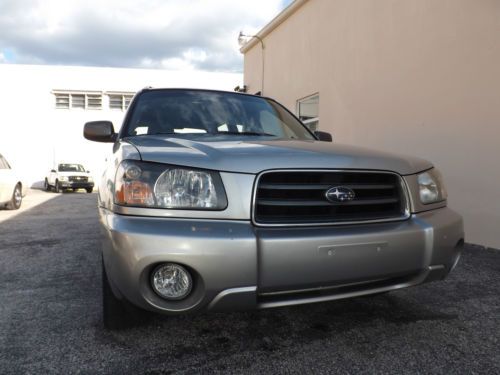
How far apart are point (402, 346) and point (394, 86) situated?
4576 mm

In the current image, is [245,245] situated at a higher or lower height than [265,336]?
higher

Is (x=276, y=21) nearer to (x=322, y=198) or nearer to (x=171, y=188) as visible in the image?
(x=322, y=198)

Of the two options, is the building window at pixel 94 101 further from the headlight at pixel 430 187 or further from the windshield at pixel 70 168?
the headlight at pixel 430 187

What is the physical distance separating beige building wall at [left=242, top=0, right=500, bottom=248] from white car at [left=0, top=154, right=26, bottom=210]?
278 inches

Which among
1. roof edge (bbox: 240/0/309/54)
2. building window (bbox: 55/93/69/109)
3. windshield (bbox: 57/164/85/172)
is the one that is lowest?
windshield (bbox: 57/164/85/172)

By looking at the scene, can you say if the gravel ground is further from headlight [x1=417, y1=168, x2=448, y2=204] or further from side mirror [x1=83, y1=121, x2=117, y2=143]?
side mirror [x1=83, y1=121, x2=117, y2=143]

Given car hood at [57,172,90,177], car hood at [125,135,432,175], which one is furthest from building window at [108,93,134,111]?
car hood at [125,135,432,175]

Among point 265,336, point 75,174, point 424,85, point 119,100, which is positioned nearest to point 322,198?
point 265,336

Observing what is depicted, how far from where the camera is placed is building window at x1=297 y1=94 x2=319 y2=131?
852 cm

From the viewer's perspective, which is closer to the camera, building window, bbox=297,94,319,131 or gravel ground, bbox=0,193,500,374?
gravel ground, bbox=0,193,500,374

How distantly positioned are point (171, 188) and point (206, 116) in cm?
139

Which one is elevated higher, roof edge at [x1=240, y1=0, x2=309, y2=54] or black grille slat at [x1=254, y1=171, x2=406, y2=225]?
roof edge at [x1=240, y1=0, x2=309, y2=54]

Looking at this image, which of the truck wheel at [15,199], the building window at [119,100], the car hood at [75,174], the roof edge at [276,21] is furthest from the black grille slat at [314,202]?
the building window at [119,100]

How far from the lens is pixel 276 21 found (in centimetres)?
1010
